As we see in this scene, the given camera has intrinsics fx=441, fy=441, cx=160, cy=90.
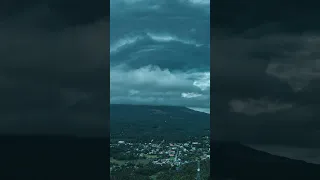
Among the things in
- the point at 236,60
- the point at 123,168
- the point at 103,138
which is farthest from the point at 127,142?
the point at 236,60

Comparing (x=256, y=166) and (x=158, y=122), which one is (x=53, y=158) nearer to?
(x=256, y=166)

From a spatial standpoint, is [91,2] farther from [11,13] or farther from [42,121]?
[42,121]

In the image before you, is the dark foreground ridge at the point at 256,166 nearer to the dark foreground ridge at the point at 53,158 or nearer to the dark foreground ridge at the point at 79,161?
the dark foreground ridge at the point at 79,161

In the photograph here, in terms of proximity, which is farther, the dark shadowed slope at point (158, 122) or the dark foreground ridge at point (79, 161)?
the dark shadowed slope at point (158, 122)

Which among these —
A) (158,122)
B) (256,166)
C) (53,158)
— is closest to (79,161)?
(53,158)

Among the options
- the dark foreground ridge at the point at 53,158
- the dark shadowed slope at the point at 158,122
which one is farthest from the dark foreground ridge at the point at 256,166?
the dark shadowed slope at the point at 158,122

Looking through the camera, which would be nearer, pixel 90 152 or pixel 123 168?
pixel 90 152
